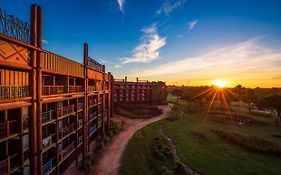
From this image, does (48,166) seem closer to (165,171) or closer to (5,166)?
(5,166)

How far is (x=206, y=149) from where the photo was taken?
1549 inches

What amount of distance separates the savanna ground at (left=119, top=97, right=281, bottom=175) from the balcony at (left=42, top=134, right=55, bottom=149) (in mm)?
10439

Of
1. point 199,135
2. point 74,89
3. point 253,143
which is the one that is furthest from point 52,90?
point 253,143

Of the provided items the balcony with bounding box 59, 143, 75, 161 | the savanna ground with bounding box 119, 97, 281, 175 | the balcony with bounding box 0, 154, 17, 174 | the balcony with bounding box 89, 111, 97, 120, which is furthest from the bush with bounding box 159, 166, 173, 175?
the balcony with bounding box 0, 154, 17, 174

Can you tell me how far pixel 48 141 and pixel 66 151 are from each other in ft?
17.3

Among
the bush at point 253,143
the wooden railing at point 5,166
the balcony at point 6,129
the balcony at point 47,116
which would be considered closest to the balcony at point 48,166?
the balcony at point 47,116

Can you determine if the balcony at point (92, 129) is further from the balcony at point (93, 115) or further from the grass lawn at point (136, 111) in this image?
the grass lawn at point (136, 111)

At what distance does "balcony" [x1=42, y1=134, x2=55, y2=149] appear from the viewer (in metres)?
21.7

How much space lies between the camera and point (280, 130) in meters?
54.7

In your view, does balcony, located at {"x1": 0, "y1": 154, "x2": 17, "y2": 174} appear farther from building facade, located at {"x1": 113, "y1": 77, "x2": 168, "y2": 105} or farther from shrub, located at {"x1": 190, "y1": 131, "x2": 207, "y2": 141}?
building facade, located at {"x1": 113, "y1": 77, "x2": 168, "y2": 105}

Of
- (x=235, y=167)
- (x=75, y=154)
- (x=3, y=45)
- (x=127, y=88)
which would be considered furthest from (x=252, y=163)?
(x=127, y=88)

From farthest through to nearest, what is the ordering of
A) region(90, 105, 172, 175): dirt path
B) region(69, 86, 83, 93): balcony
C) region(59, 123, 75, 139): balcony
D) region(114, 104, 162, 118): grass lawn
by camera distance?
region(114, 104, 162, 118): grass lawn → region(90, 105, 172, 175): dirt path → region(69, 86, 83, 93): balcony → region(59, 123, 75, 139): balcony

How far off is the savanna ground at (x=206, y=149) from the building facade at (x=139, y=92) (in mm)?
22376

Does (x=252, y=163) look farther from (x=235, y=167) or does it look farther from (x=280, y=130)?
(x=280, y=130)
